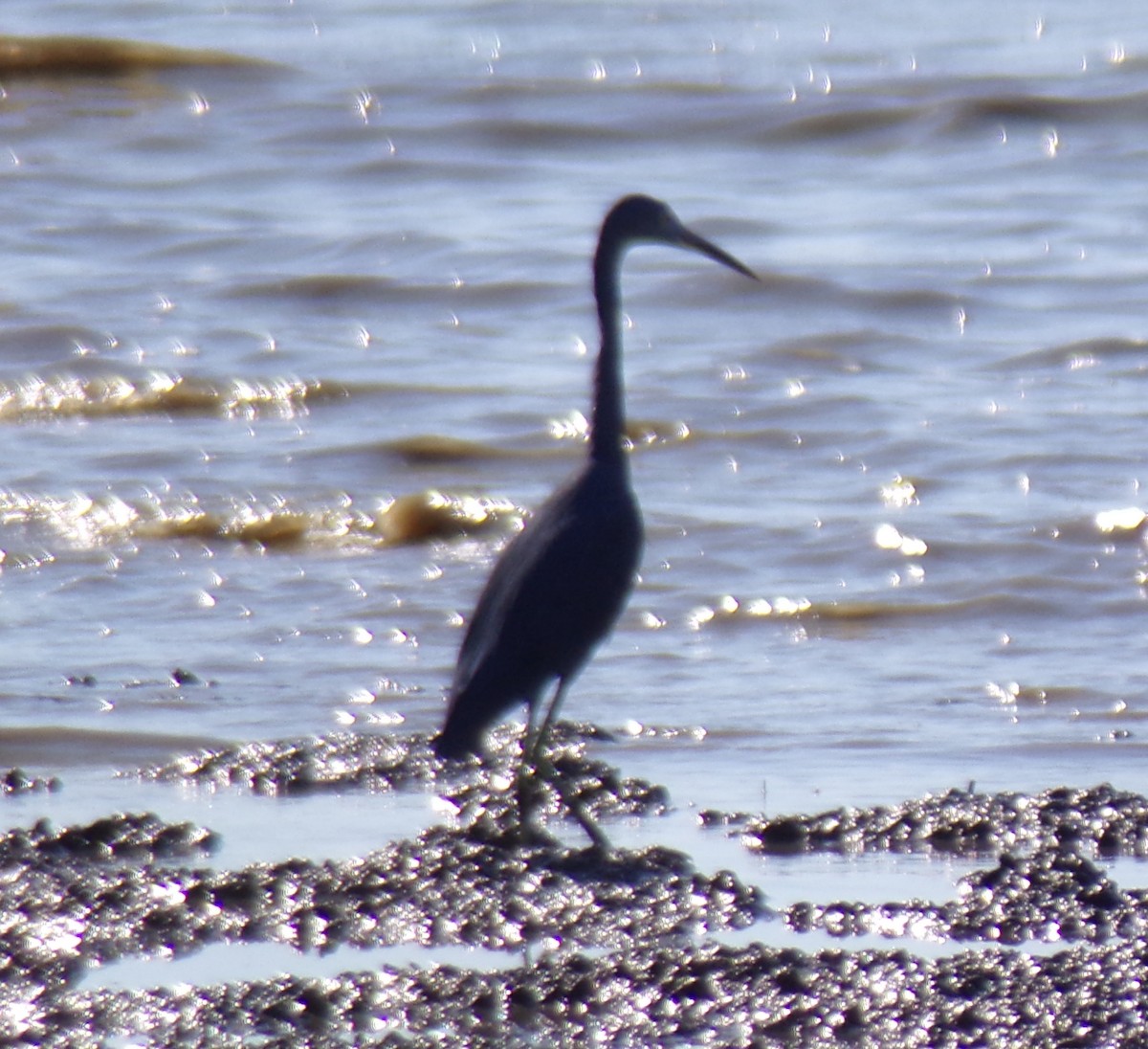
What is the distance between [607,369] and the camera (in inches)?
202

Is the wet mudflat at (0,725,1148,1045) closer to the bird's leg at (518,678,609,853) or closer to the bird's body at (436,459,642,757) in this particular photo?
the bird's leg at (518,678,609,853)

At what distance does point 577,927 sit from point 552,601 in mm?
942

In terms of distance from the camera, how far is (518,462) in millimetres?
8508

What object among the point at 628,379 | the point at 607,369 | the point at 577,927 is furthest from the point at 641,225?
the point at 628,379

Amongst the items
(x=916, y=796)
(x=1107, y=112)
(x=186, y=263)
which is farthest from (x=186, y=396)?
(x=1107, y=112)

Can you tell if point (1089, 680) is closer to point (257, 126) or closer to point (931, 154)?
point (931, 154)

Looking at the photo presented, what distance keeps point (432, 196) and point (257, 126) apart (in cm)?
209

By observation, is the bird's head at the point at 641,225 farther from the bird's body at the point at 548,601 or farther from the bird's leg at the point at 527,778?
the bird's leg at the point at 527,778

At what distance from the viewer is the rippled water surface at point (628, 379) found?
5.79 m

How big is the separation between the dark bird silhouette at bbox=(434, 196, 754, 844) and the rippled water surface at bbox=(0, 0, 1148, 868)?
16.2 inches

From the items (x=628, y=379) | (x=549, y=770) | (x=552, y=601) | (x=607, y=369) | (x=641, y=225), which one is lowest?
(x=628, y=379)

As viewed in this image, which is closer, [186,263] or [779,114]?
[186,263]

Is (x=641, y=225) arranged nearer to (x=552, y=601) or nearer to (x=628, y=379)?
(x=552, y=601)

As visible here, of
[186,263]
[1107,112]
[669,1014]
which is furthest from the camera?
[1107,112]
